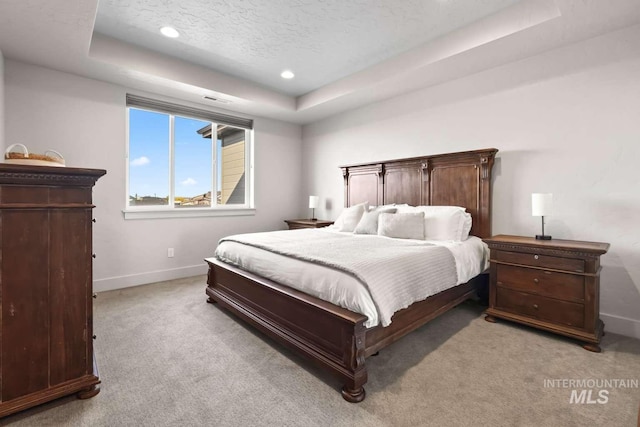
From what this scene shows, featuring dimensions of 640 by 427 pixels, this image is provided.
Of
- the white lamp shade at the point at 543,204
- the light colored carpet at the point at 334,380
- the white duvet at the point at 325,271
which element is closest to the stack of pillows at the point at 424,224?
the white duvet at the point at 325,271

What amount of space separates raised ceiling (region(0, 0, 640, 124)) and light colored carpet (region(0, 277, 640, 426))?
2.59m

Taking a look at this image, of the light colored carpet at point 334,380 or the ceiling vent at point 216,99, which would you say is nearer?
the light colored carpet at point 334,380

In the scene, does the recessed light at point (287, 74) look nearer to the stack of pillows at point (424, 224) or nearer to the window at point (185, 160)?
the window at point (185, 160)

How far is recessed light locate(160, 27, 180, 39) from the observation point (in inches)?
116

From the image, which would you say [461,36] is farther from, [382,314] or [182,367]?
[182,367]

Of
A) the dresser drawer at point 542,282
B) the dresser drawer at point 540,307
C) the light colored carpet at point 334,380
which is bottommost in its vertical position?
the light colored carpet at point 334,380

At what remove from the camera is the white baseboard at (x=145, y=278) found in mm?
3633

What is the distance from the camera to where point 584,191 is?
272 cm

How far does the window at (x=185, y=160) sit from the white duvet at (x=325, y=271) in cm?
167

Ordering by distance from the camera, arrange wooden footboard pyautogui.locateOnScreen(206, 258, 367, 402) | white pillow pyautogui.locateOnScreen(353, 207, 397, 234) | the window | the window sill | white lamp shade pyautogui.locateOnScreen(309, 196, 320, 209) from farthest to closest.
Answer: white lamp shade pyautogui.locateOnScreen(309, 196, 320, 209)
the window
the window sill
white pillow pyautogui.locateOnScreen(353, 207, 397, 234)
wooden footboard pyautogui.locateOnScreen(206, 258, 367, 402)

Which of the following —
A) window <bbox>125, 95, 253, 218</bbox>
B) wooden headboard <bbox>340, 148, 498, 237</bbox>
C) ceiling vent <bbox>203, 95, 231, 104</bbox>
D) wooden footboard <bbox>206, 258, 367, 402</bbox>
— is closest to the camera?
wooden footboard <bbox>206, 258, 367, 402</bbox>

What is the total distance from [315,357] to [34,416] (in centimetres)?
149

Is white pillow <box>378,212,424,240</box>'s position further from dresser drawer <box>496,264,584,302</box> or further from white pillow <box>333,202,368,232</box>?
dresser drawer <box>496,264,584,302</box>

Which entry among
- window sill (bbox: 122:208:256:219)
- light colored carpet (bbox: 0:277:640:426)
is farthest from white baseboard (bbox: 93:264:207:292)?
light colored carpet (bbox: 0:277:640:426)
